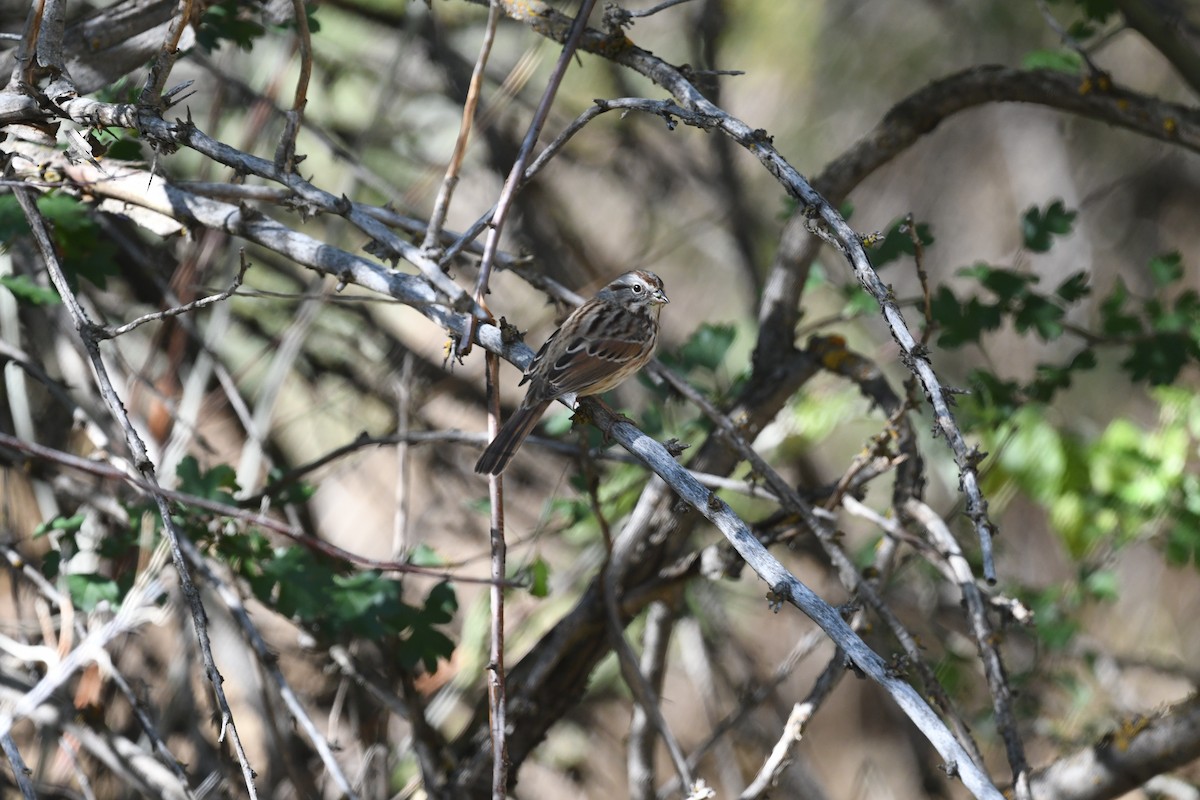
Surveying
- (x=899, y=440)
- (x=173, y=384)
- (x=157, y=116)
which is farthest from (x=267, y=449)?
(x=899, y=440)

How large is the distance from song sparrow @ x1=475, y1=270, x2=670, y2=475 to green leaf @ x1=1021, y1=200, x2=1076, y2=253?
1.31m

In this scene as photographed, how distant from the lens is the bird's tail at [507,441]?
108 inches

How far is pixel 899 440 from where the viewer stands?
3301 mm

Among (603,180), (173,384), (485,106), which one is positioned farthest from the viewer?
(603,180)

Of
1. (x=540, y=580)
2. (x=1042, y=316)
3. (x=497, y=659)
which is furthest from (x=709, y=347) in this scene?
(x=497, y=659)

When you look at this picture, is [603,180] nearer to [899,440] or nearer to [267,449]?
[267,449]

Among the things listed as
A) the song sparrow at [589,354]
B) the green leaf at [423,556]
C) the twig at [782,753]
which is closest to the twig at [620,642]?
the song sparrow at [589,354]

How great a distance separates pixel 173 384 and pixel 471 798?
2205mm

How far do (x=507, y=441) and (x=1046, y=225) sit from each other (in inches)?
82.5

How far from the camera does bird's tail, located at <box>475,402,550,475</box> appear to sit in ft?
9.00

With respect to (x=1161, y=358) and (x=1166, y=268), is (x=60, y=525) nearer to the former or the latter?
(x=1161, y=358)

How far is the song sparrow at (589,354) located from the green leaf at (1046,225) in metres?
1.31

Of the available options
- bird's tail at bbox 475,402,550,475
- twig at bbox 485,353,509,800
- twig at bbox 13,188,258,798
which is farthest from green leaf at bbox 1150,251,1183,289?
twig at bbox 13,188,258,798

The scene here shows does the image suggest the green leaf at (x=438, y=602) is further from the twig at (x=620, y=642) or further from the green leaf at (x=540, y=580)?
the twig at (x=620, y=642)
